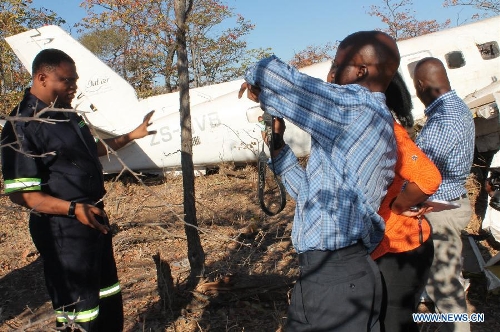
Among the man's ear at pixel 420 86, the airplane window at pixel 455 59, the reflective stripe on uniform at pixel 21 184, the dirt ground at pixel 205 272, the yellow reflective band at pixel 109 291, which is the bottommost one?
the dirt ground at pixel 205 272

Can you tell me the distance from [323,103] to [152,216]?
5.92 meters

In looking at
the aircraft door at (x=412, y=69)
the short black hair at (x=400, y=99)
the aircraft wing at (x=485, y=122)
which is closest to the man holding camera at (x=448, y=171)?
the short black hair at (x=400, y=99)

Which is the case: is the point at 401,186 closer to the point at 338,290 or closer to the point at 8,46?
the point at 338,290

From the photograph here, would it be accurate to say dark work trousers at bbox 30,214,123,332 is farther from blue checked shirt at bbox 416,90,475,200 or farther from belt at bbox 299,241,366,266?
blue checked shirt at bbox 416,90,475,200

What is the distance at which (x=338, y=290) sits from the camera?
6.18ft

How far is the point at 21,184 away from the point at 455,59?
8.36 m

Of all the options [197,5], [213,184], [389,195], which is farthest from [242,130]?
[197,5]

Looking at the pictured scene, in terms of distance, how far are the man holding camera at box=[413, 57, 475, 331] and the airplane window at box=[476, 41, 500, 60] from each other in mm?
6847

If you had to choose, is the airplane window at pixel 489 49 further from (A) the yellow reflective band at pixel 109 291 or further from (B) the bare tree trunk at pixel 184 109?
(A) the yellow reflective band at pixel 109 291

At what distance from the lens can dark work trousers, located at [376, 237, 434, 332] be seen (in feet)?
8.11

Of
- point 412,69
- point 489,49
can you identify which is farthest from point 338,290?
point 489,49

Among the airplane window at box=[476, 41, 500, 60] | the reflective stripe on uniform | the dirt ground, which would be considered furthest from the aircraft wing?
the reflective stripe on uniform

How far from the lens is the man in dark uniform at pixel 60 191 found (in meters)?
2.60

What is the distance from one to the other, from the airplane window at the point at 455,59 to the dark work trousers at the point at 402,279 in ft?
24.2
